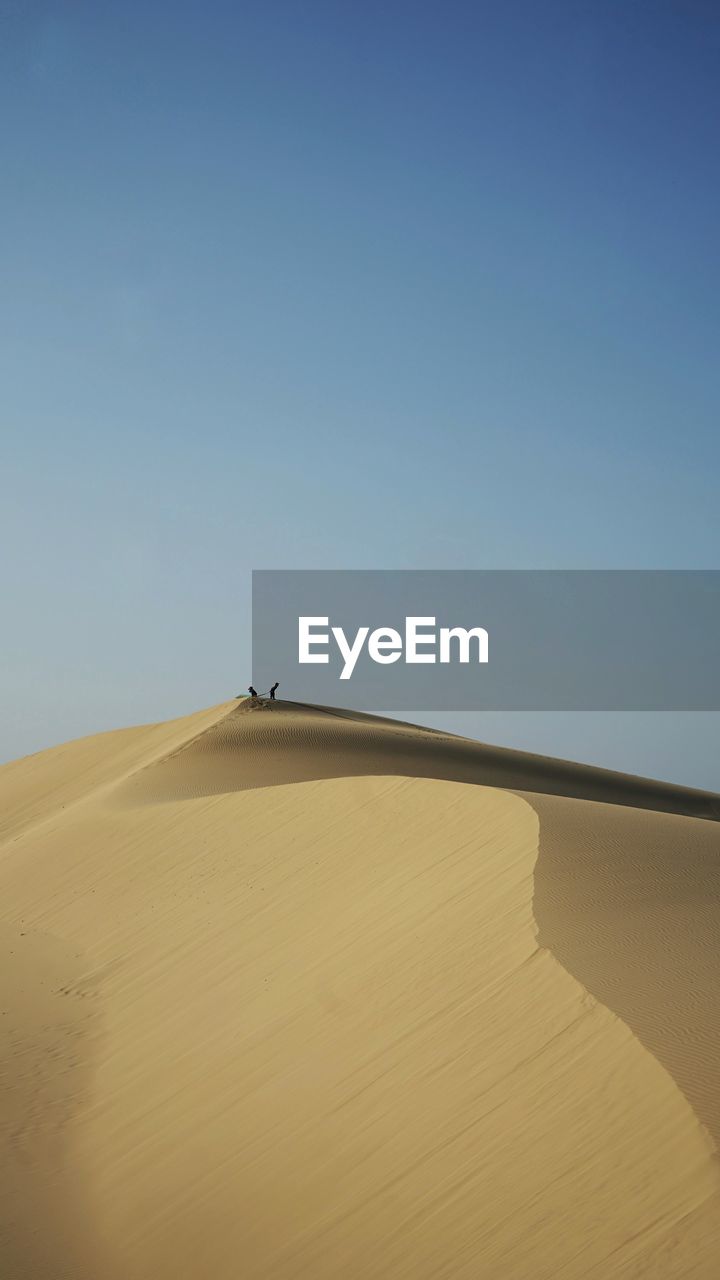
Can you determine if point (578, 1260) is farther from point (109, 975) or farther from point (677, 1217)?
point (109, 975)

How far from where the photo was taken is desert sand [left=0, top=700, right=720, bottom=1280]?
6.91 metres

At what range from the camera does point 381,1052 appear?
9516 mm

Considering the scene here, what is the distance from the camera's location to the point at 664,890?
11641mm

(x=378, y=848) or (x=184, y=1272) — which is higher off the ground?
(x=378, y=848)

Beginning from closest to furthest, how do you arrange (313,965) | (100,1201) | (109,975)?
(100,1201) → (313,965) → (109,975)

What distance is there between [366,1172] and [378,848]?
826 centimetres

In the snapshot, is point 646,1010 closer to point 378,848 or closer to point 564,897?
point 564,897

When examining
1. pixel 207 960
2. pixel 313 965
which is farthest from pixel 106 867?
pixel 313 965

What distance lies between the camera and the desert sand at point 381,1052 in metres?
6.91

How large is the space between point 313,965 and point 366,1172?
4.34m

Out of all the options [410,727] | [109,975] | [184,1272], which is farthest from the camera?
[410,727]

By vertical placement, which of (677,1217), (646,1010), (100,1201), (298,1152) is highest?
(646,1010)

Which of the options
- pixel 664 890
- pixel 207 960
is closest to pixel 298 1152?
pixel 664 890

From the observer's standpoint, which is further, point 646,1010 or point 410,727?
point 410,727
